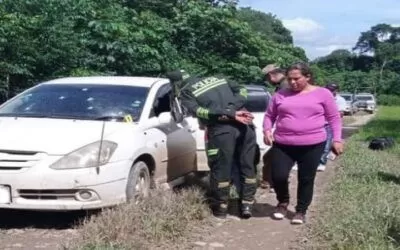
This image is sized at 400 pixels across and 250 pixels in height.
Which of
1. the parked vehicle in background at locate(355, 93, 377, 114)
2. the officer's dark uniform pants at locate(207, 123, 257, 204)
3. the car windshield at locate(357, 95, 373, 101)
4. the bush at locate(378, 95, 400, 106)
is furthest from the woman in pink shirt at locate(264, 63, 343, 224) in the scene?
the bush at locate(378, 95, 400, 106)

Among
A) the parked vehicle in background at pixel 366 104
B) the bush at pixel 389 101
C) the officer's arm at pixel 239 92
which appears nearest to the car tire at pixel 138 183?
the officer's arm at pixel 239 92

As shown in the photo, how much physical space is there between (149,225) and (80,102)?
2030 millimetres

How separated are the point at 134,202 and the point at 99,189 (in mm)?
340

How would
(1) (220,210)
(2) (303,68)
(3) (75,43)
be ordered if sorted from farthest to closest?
1. (3) (75,43)
2. (1) (220,210)
3. (2) (303,68)

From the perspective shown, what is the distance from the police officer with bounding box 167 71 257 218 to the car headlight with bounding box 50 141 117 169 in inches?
40.5

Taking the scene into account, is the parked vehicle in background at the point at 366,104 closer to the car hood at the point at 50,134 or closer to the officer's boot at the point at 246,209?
the officer's boot at the point at 246,209

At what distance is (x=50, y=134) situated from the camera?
595 centimetres

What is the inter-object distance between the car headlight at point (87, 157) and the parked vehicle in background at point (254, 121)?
159cm

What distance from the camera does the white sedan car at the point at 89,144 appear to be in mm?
5715

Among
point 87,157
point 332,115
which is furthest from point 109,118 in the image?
point 332,115

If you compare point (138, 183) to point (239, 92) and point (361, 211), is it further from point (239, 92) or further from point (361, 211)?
point (361, 211)

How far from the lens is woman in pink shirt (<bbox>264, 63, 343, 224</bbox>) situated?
6.09 m

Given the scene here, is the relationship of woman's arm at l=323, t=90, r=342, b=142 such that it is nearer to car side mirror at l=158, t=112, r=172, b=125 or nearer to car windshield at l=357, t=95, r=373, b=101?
car side mirror at l=158, t=112, r=172, b=125

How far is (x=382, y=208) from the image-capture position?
19.2 feet
